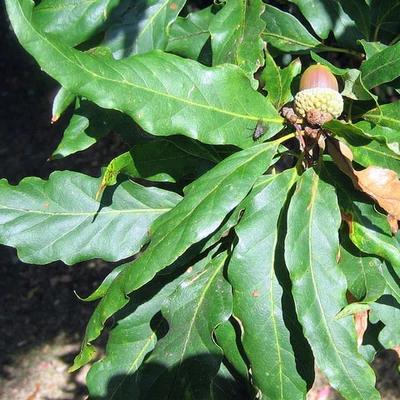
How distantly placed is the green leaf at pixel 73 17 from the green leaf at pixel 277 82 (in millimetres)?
455

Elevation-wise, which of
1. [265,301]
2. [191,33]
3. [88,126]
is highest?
[191,33]

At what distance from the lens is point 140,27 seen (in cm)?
159

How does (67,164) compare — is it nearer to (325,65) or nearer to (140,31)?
(140,31)

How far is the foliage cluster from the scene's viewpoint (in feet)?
Answer: 3.91

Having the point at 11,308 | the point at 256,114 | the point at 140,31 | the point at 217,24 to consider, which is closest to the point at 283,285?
the point at 256,114

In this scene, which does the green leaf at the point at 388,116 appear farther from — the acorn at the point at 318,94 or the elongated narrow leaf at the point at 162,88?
the elongated narrow leaf at the point at 162,88

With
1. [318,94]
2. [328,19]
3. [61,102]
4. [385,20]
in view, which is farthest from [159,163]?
[385,20]

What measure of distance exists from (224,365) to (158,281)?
0.26 meters

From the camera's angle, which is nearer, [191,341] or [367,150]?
[367,150]

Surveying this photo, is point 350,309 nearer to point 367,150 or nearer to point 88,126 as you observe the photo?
point 367,150

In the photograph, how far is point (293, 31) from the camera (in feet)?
5.29

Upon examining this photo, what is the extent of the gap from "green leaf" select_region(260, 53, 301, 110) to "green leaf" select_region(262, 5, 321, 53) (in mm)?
224

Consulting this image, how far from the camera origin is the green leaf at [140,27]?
158cm

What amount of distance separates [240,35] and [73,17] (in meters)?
0.44
